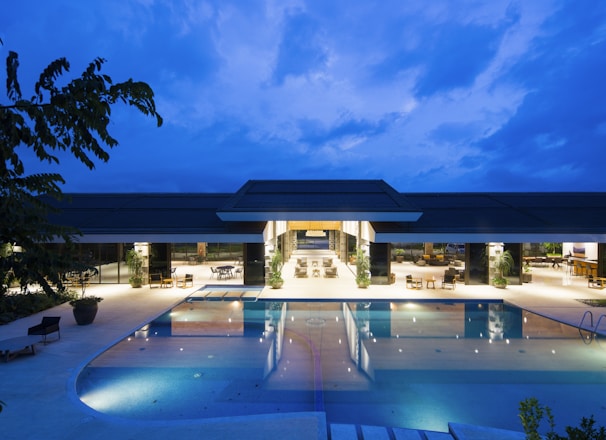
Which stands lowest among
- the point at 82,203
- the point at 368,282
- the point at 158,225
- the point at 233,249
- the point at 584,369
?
the point at 584,369

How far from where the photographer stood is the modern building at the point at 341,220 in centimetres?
1638

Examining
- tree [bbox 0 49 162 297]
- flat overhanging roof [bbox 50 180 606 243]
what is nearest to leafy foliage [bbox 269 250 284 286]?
flat overhanging roof [bbox 50 180 606 243]

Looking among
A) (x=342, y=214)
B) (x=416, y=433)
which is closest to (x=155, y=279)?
(x=342, y=214)

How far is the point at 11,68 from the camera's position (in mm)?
2004

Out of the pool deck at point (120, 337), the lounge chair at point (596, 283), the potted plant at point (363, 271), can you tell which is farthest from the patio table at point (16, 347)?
the lounge chair at point (596, 283)

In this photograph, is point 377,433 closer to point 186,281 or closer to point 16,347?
point 16,347

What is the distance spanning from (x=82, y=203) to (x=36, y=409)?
743 inches

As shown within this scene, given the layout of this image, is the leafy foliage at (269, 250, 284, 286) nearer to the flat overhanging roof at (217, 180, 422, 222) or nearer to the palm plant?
the flat overhanging roof at (217, 180, 422, 222)

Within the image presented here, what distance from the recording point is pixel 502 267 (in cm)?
1780

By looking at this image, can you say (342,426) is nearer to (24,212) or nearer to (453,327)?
(24,212)

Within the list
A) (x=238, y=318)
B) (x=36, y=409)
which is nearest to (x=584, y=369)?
(x=238, y=318)

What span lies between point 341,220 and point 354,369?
28.1ft

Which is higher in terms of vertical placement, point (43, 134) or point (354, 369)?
point (43, 134)

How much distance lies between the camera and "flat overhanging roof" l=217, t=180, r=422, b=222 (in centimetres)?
1573
